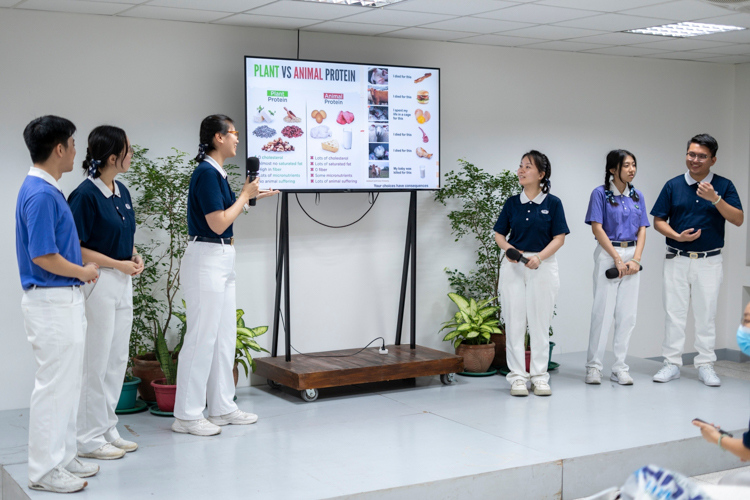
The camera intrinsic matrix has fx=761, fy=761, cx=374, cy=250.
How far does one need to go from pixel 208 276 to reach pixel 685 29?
4146 millimetres

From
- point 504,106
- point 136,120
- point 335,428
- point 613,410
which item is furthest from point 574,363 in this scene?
point 136,120

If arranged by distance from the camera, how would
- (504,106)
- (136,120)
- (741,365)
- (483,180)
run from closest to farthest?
(136,120)
(483,180)
(504,106)
(741,365)

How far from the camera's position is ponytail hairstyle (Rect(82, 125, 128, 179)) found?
360 centimetres

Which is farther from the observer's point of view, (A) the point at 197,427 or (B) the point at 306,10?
(B) the point at 306,10

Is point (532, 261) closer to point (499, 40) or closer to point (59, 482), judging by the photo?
point (499, 40)

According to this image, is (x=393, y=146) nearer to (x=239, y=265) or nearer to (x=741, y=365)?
Result: (x=239, y=265)

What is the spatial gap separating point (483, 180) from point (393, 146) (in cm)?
88

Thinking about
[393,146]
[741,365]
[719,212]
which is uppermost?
[393,146]

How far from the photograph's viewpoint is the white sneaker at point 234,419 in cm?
438

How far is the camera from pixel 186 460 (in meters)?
3.77

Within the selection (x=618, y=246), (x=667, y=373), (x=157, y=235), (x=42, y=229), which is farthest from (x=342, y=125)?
(x=667, y=373)

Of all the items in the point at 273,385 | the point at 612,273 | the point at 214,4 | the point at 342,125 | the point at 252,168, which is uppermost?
the point at 214,4

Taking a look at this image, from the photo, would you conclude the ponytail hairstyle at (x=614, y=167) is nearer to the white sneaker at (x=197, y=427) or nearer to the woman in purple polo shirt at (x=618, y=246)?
the woman in purple polo shirt at (x=618, y=246)

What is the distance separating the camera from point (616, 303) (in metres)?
5.36
